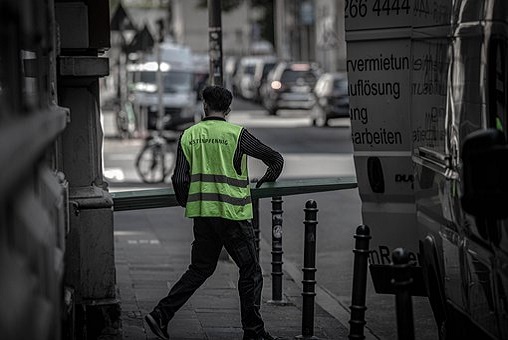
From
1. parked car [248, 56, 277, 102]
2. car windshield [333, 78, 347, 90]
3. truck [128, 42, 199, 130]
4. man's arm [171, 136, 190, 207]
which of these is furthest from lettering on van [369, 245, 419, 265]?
parked car [248, 56, 277, 102]

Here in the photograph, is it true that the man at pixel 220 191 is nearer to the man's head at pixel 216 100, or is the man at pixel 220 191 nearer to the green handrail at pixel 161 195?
the man's head at pixel 216 100

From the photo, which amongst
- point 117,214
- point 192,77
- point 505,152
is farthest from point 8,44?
point 192,77

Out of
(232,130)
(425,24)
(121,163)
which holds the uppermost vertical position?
(425,24)

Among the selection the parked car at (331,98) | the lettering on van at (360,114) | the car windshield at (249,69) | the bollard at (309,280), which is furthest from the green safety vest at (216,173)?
the car windshield at (249,69)

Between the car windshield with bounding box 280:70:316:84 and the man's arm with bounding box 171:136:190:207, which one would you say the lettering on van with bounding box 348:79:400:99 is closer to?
the man's arm with bounding box 171:136:190:207

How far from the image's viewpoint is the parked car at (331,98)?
140ft

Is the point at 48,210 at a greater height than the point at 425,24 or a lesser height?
lesser

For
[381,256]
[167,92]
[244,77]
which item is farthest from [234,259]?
[244,77]

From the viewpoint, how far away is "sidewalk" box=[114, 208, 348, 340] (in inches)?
381

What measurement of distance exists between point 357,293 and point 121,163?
2098 cm

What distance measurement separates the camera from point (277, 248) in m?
10.7

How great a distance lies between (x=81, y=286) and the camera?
348 inches

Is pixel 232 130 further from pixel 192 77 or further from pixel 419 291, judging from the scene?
pixel 192 77

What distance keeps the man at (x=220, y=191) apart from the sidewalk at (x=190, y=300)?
605mm
